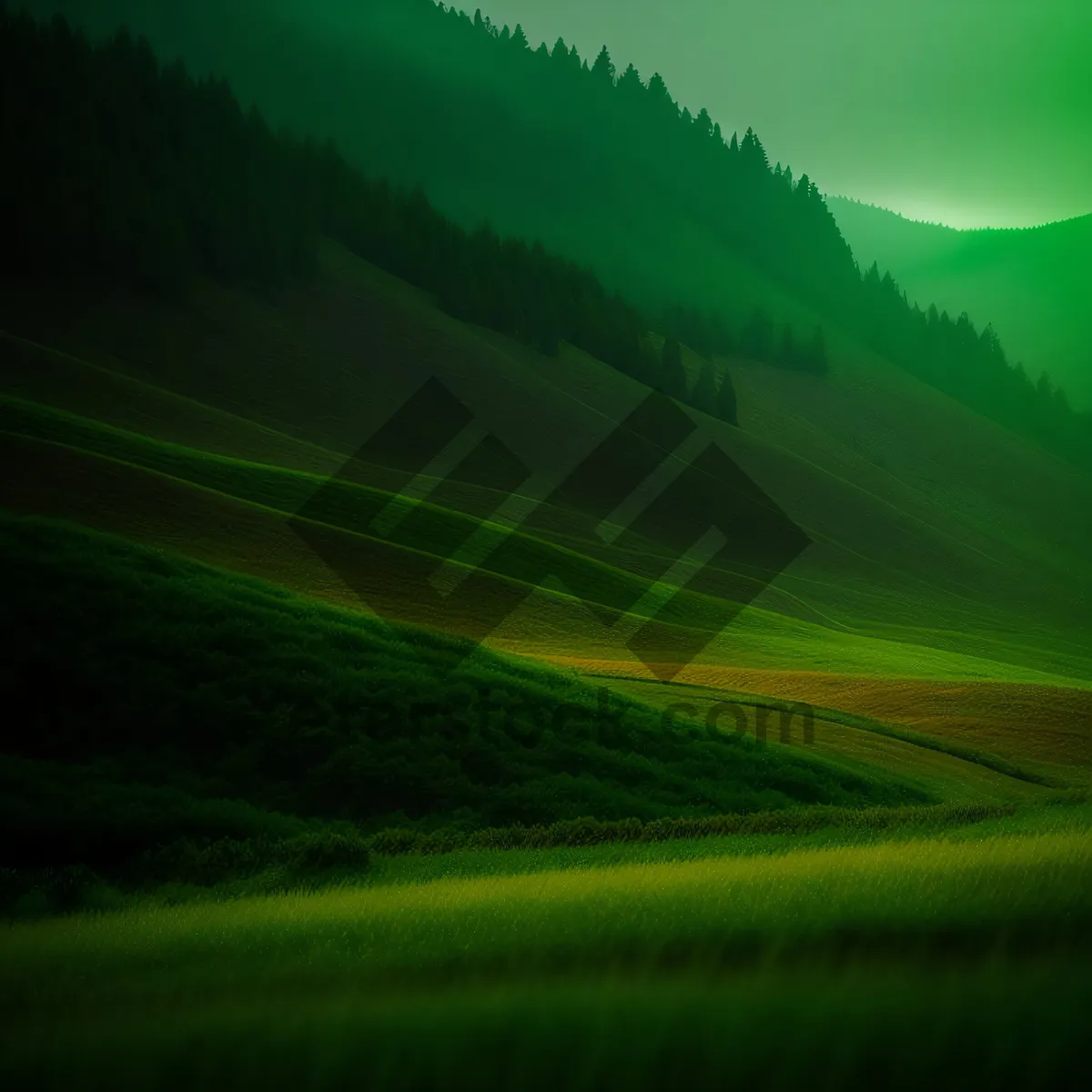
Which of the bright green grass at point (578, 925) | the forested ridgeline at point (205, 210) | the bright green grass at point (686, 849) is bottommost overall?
the bright green grass at point (686, 849)

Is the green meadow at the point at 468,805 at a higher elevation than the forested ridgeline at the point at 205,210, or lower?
lower

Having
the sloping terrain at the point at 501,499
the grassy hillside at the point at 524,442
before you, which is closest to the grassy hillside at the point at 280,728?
the sloping terrain at the point at 501,499

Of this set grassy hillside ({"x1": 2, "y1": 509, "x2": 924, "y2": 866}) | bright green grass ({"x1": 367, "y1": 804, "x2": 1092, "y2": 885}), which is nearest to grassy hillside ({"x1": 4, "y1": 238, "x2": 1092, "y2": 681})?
grassy hillside ({"x1": 2, "y1": 509, "x2": 924, "y2": 866})

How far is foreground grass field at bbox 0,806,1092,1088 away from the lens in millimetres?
6547

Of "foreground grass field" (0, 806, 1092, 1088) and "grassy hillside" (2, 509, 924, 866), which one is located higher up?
"foreground grass field" (0, 806, 1092, 1088)

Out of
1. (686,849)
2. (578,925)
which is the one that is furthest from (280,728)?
(578,925)

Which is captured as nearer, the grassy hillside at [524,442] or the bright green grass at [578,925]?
the bright green grass at [578,925]

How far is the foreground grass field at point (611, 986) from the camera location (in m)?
6.55

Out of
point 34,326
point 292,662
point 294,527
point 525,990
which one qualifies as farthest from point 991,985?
point 34,326

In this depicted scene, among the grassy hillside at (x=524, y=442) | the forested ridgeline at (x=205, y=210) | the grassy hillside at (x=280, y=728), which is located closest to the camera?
the grassy hillside at (x=280, y=728)

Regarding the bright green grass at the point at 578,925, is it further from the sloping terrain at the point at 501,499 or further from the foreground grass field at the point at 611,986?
the sloping terrain at the point at 501,499

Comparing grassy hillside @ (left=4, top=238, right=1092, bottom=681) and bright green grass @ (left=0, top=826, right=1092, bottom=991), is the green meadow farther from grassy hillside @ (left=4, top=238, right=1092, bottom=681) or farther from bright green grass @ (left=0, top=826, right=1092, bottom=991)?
grassy hillside @ (left=4, top=238, right=1092, bottom=681)

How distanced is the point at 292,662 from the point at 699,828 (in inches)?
546

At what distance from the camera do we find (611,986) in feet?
26.3
